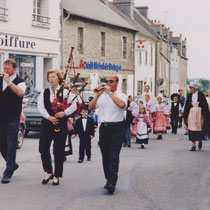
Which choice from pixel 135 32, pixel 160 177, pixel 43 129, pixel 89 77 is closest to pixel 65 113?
pixel 43 129

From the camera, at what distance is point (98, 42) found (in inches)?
1288

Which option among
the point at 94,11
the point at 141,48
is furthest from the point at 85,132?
the point at 141,48

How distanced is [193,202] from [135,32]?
3339 cm

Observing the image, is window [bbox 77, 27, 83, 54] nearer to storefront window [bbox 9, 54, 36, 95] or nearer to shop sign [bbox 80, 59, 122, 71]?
shop sign [bbox 80, 59, 122, 71]

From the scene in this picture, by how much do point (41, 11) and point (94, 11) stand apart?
8.66m

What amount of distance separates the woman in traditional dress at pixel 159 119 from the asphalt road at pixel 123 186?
16.6ft

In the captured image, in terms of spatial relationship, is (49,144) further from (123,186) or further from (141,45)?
(141,45)

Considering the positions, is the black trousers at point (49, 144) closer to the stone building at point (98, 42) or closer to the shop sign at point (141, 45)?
the stone building at point (98, 42)

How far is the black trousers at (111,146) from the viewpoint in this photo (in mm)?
7125

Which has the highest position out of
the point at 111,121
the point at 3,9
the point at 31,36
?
the point at 3,9

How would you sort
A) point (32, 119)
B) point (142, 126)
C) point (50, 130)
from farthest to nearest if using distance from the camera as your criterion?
point (32, 119), point (142, 126), point (50, 130)

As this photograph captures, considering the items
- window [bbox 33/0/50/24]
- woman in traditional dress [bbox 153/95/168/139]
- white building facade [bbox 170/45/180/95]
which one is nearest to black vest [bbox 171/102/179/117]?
woman in traditional dress [bbox 153/95/168/139]

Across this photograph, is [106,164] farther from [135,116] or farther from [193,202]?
[135,116]

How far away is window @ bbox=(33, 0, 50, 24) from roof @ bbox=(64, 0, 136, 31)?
2337 mm
